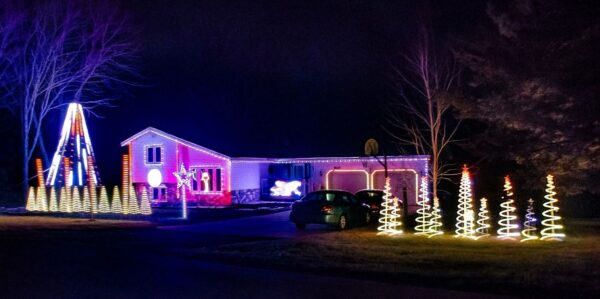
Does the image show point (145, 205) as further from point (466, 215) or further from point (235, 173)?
point (466, 215)

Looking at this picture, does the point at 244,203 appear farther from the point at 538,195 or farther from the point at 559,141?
the point at 559,141

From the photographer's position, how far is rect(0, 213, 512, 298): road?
1173 centimetres

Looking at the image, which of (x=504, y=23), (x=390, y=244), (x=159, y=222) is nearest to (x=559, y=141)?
(x=504, y=23)

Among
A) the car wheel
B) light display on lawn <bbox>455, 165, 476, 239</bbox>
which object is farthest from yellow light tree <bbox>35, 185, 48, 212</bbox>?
light display on lawn <bbox>455, 165, 476, 239</bbox>

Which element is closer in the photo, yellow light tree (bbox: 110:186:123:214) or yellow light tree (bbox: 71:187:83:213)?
yellow light tree (bbox: 110:186:123:214)

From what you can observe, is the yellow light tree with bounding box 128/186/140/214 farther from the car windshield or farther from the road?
the car windshield

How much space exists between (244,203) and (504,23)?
25.7 m

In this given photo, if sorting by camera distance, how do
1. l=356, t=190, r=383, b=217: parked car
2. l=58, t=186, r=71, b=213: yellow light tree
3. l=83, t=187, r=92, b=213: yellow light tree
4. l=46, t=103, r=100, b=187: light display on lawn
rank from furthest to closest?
l=46, t=103, r=100, b=187: light display on lawn → l=58, t=186, r=71, b=213: yellow light tree → l=83, t=187, r=92, b=213: yellow light tree → l=356, t=190, r=383, b=217: parked car

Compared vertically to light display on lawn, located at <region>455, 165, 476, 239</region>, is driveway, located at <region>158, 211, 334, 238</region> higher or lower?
lower

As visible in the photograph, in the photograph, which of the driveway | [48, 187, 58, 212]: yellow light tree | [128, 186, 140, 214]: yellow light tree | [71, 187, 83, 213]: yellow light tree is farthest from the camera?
[48, 187, 58, 212]: yellow light tree

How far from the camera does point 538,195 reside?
3175 centimetres

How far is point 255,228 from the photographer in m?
26.4

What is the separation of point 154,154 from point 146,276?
101 feet

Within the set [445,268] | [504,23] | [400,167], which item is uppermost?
[504,23]
